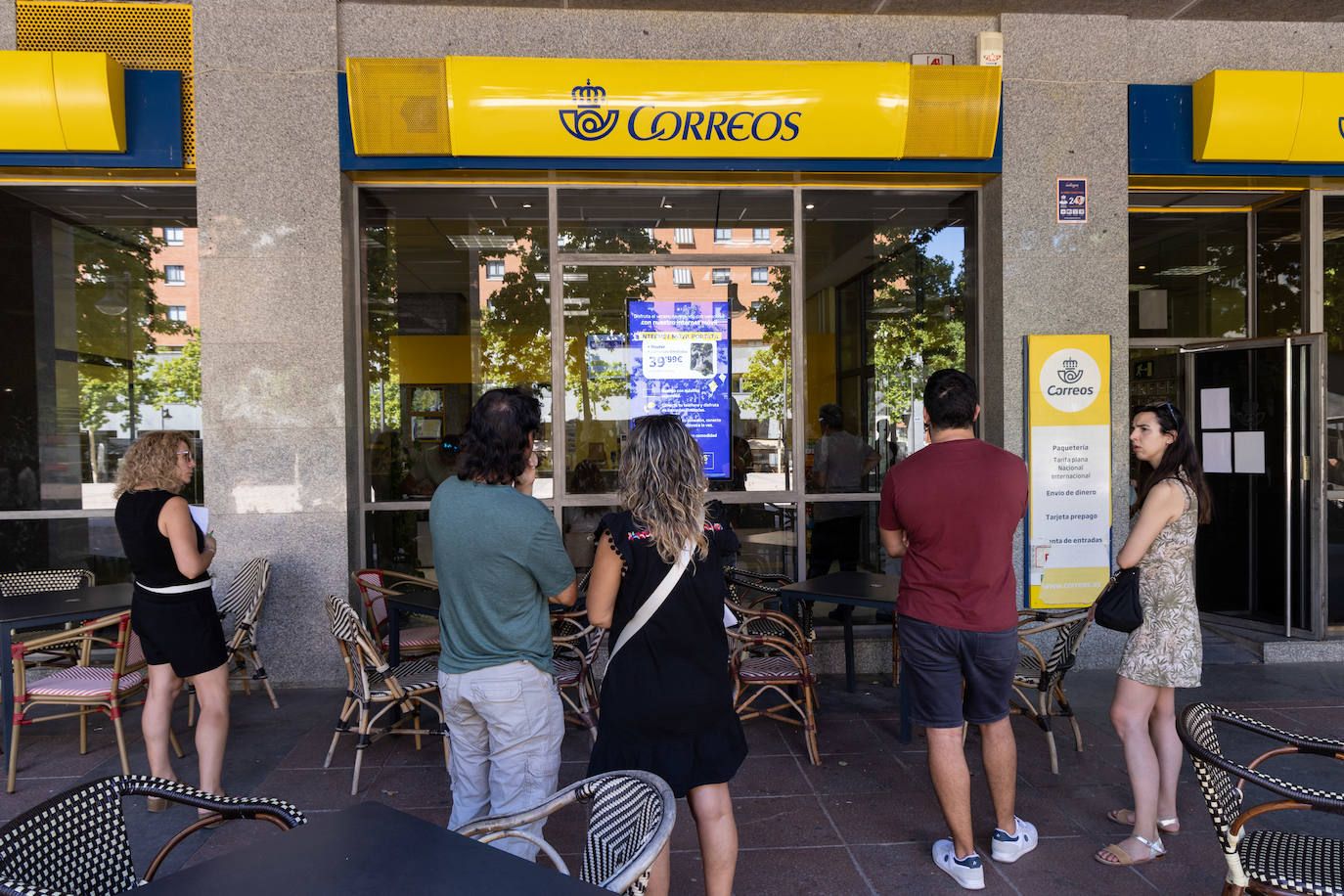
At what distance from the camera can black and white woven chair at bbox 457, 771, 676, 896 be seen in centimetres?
186

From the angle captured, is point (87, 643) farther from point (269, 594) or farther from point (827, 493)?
point (827, 493)

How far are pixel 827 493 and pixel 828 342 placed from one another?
4.14ft

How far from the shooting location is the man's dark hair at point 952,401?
3111 mm

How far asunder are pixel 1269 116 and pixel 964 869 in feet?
18.0

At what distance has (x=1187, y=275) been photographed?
695 centimetres

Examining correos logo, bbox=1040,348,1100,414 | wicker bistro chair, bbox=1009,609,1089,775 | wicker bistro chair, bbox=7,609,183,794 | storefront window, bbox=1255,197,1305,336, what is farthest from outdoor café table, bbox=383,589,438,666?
storefront window, bbox=1255,197,1305,336

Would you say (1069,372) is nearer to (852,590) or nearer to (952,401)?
(852,590)

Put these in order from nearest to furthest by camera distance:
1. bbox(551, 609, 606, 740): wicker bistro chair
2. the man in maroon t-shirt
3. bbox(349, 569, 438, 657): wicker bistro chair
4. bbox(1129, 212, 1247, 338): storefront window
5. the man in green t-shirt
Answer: the man in green t-shirt < the man in maroon t-shirt < bbox(551, 609, 606, 740): wicker bistro chair < bbox(349, 569, 438, 657): wicker bistro chair < bbox(1129, 212, 1247, 338): storefront window

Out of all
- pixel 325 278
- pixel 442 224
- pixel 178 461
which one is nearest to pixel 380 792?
pixel 178 461

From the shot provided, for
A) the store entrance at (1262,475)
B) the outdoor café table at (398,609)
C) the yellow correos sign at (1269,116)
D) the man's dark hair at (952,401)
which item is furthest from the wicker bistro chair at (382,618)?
the yellow correos sign at (1269,116)

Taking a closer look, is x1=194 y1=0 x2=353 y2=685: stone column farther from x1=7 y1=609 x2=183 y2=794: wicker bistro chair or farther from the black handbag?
the black handbag

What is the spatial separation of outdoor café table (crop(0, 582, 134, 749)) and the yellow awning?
2787mm

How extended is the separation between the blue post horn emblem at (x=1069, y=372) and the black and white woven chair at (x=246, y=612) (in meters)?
5.36

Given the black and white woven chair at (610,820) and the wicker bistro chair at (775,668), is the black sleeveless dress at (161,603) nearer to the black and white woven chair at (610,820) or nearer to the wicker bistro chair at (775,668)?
the black and white woven chair at (610,820)
